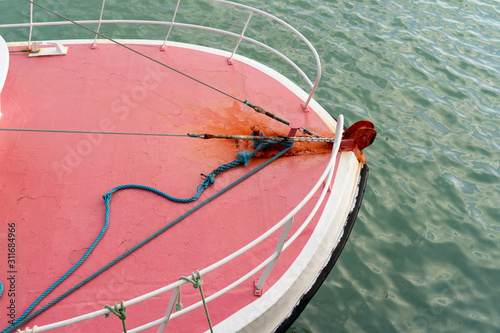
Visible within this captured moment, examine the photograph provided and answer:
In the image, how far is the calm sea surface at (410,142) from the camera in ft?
15.4

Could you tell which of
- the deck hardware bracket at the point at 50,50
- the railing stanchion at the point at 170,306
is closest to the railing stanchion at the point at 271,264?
the railing stanchion at the point at 170,306

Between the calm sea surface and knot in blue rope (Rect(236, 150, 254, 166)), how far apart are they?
181 cm

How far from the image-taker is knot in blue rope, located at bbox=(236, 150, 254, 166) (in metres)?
4.46

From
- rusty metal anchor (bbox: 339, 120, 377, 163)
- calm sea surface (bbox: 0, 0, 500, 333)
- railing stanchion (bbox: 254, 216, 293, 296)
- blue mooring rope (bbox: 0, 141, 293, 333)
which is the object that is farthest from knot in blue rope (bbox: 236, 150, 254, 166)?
calm sea surface (bbox: 0, 0, 500, 333)

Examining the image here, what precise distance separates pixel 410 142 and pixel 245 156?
11.6 feet

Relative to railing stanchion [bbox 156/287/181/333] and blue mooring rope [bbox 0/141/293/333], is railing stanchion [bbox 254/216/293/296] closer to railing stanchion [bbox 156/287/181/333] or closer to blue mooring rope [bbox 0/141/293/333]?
railing stanchion [bbox 156/287/181/333]

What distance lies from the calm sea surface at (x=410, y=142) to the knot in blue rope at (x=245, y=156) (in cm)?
181

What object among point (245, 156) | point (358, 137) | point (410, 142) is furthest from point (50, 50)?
point (410, 142)

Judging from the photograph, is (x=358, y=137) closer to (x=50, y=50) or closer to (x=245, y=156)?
(x=245, y=156)

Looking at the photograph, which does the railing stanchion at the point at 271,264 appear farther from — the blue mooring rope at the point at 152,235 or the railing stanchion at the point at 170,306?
the blue mooring rope at the point at 152,235

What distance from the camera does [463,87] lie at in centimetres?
782

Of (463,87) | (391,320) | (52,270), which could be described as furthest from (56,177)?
(463,87)

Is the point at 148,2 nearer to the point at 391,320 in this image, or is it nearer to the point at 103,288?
the point at 103,288

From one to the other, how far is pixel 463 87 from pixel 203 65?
5480 mm
